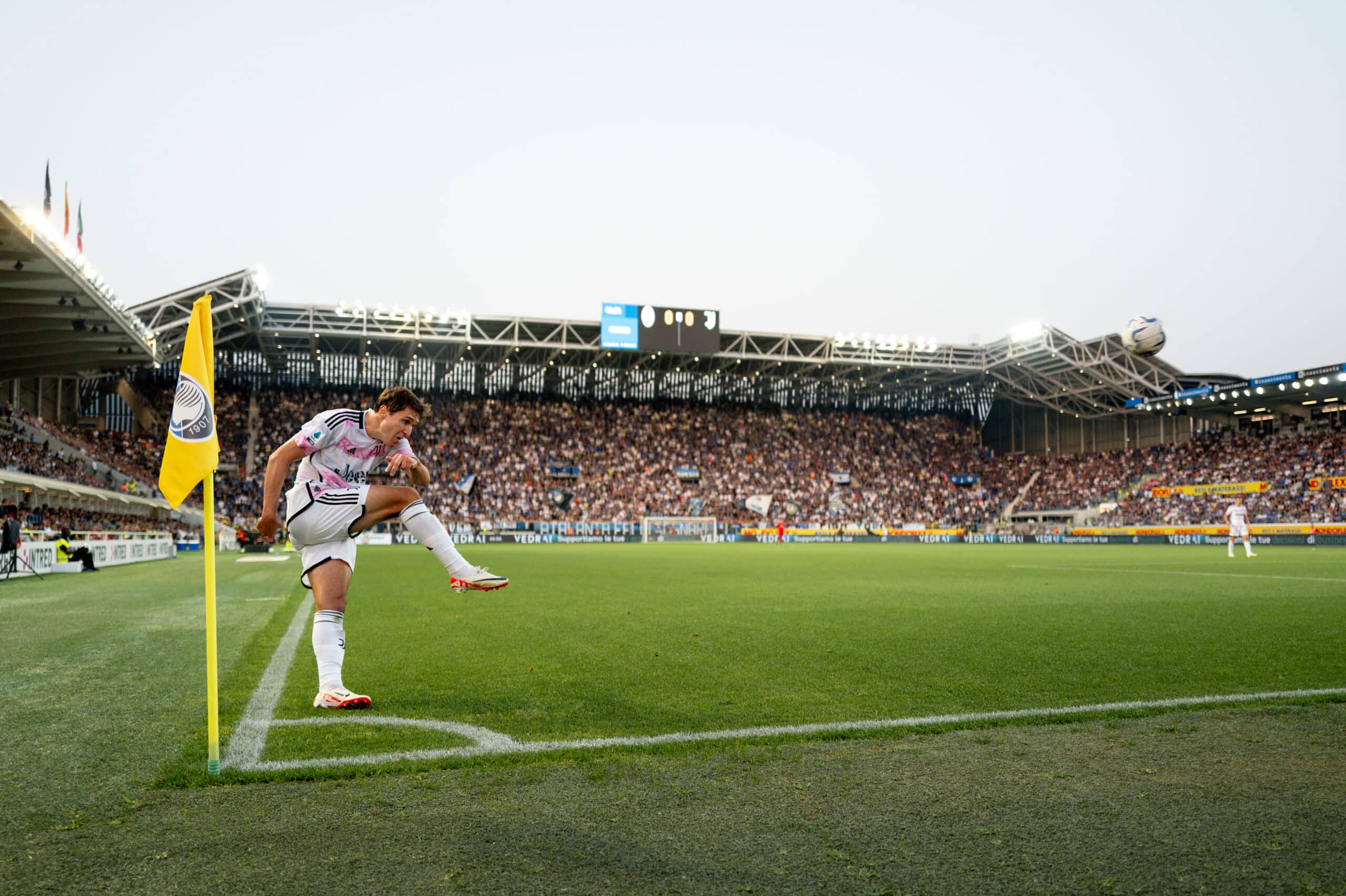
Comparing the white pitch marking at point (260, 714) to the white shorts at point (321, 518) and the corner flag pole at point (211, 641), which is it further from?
the white shorts at point (321, 518)

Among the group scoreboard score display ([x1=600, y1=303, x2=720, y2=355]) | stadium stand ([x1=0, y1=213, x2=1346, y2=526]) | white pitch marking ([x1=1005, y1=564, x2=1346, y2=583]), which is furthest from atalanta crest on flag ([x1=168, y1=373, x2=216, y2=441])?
scoreboard score display ([x1=600, y1=303, x2=720, y2=355])

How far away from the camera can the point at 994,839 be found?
2.93 m

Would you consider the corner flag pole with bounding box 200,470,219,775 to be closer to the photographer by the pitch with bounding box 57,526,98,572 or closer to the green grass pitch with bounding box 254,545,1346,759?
the green grass pitch with bounding box 254,545,1346,759

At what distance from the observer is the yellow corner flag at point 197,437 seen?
13.1 ft

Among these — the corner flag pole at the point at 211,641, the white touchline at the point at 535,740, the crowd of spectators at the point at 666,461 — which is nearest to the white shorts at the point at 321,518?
the corner flag pole at the point at 211,641

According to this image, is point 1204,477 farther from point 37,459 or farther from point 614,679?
point 37,459

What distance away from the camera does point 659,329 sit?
161 feet

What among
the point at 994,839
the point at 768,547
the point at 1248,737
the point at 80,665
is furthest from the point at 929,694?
the point at 768,547

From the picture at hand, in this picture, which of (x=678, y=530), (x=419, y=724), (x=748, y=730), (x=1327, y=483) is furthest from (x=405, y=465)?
(x=1327, y=483)

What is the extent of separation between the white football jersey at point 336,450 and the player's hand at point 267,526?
26cm

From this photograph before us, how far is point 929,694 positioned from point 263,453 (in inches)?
2187

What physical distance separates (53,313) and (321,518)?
31.5 metres

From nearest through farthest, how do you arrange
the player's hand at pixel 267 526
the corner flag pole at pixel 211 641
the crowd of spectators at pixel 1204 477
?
the corner flag pole at pixel 211 641, the player's hand at pixel 267 526, the crowd of spectators at pixel 1204 477

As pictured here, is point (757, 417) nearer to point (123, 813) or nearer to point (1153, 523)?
point (1153, 523)
